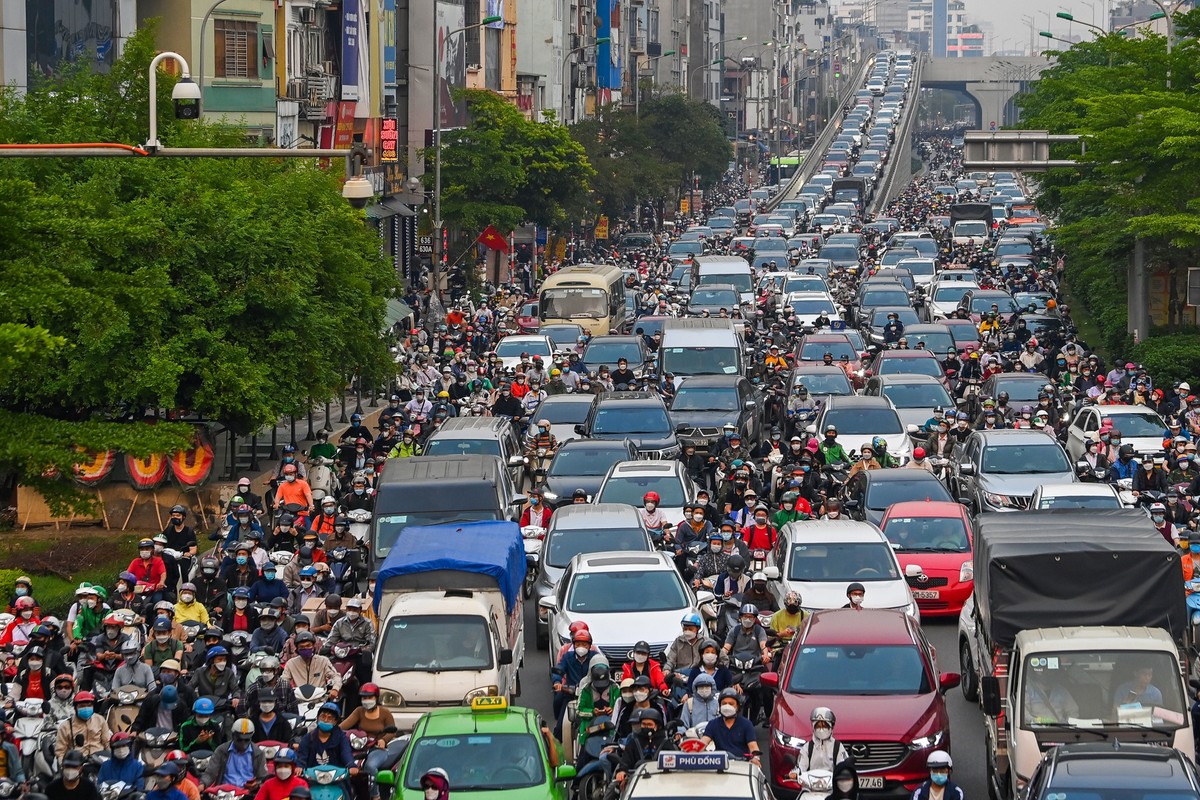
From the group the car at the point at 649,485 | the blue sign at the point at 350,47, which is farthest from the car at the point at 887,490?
the blue sign at the point at 350,47

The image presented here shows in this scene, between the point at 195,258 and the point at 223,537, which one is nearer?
the point at 223,537

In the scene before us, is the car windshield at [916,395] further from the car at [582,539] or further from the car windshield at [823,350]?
the car at [582,539]

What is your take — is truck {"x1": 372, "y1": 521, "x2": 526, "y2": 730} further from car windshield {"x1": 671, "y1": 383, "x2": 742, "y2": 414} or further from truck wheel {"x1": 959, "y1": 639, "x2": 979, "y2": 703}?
car windshield {"x1": 671, "y1": 383, "x2": 742, "y2": 414}

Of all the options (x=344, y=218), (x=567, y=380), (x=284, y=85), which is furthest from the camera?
(x=284, y=85)

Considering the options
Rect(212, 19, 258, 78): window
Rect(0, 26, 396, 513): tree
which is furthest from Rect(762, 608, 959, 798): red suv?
Rect(212, 19, 258, 78): window

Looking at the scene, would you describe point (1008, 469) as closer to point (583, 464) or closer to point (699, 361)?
point (583, 464)

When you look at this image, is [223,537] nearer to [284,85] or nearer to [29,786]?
[29,786]

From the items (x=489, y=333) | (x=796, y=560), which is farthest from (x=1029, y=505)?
(x=489, y=333)
